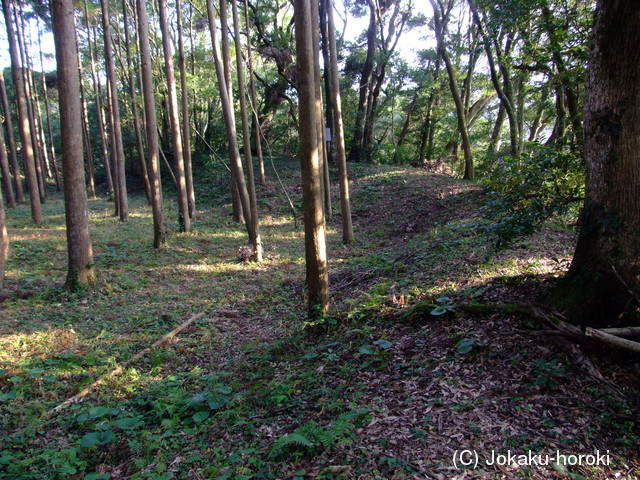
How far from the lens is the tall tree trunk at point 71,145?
777 centimetres

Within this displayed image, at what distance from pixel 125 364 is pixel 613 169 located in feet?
20.8

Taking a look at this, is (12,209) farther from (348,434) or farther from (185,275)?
(348,434)

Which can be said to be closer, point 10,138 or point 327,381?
point 327,381

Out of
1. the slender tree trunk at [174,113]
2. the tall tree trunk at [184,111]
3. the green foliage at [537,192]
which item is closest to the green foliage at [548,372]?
the green foliage at [537,192]

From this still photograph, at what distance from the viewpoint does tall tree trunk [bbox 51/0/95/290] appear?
25.5 ft

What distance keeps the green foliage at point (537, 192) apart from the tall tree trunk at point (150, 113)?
10366 millimetres

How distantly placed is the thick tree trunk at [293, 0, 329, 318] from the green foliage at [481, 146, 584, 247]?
2.23 metres

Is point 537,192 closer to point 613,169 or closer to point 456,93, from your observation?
point 613,169

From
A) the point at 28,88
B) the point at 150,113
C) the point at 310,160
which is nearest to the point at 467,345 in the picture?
the point at 310,160

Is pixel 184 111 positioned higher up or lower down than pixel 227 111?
higher up

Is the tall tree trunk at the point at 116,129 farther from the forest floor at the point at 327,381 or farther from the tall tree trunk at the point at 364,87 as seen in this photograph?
the tall tree trunk at the point at 364,87

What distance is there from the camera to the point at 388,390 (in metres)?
3.96

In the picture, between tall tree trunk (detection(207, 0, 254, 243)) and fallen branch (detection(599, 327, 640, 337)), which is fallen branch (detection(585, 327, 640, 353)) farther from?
tall tree trunk (detection(207, 0, 254, 243))

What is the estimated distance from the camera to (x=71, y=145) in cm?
805
